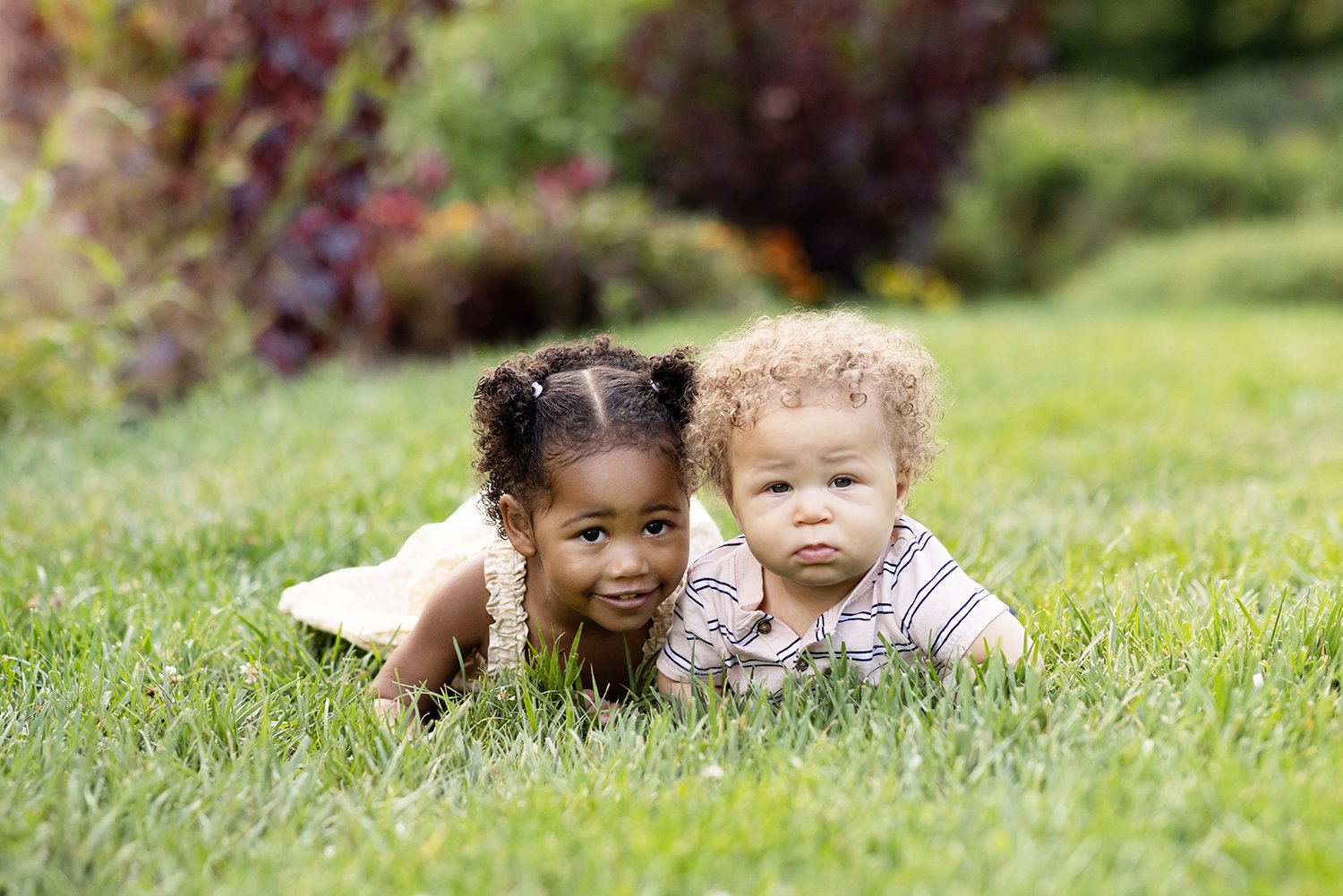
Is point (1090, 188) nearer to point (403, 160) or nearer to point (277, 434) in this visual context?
point (403, 160)

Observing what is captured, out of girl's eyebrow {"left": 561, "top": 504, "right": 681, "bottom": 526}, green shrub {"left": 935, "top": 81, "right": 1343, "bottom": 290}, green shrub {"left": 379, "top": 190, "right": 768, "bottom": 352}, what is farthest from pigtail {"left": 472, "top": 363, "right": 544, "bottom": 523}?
green shrub {"left": 935, "top": 81, "right": 1343, "bottom": 290}

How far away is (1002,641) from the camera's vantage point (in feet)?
6.89

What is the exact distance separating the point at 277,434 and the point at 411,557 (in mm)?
1811

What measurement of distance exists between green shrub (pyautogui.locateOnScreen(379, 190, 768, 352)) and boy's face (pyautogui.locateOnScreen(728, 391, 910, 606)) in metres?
5.01

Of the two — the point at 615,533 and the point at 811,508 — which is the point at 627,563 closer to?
the point at 615,533

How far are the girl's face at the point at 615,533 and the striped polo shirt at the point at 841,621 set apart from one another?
0.09 m

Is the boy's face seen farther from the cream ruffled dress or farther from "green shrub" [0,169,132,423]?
"green shrub" [0,169,132,423]

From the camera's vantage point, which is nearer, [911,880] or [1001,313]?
[911,880]

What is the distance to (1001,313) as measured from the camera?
854 cm

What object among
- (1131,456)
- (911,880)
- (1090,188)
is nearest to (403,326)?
(1131,456)


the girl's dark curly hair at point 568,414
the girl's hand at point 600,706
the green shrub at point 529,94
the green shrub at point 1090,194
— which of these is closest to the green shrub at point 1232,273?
the green shrub at point 1090,194

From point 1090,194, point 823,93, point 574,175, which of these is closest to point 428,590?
point 574,175

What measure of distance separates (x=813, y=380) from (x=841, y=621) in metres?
0.42

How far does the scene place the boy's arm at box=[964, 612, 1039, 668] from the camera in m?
2.08
